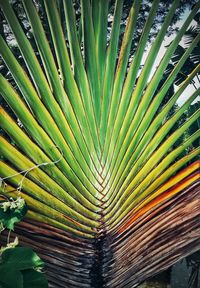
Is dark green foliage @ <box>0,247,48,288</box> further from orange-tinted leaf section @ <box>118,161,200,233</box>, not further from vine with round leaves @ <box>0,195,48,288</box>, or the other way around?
orange-tinted leaf section @ <box>118,161,200,233</box>

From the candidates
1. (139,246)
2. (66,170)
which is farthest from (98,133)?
(139,246)

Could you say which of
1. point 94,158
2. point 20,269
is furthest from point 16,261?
point 94,158

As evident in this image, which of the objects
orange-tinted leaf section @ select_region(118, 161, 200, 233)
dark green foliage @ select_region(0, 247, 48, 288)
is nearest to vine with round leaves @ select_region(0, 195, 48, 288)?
dark green foliage @ select_region(0, 247, 48, 288)

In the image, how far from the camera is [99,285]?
579 mm

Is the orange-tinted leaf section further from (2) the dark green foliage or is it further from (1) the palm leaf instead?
(2) the dark green foliage

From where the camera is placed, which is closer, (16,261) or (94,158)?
(16,261)

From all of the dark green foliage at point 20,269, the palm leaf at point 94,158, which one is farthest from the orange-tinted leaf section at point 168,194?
the dark green foliage at point 20,269

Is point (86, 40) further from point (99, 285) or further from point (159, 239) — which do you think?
point (99, 285)

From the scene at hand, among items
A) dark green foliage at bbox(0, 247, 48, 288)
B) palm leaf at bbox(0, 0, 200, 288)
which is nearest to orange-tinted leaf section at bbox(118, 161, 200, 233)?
palm leaf at bbox(0, 0, 200, 288)

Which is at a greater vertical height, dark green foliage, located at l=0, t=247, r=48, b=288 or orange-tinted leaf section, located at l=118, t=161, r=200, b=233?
orange-tinted leaf section, located at l=118, t=161, r=200, b=233

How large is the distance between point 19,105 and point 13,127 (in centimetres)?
4

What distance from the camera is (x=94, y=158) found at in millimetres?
587

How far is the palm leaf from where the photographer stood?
0.48m

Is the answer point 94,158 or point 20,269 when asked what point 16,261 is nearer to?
point 20,269
